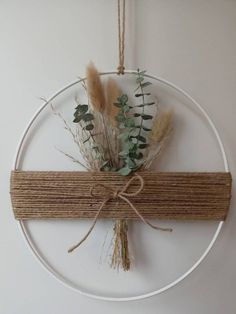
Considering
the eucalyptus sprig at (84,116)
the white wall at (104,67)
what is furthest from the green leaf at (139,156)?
the white wall at (104,67)

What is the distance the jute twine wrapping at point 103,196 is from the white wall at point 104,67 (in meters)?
0.09

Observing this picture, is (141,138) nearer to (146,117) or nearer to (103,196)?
(146,117)

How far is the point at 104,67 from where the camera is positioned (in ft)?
3.53

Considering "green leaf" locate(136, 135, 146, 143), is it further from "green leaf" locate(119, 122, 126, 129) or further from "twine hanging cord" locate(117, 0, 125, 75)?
"twine hanging cord" locate(117, 0, 125, 75)

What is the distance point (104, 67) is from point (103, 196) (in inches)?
14.1

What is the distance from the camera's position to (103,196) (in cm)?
100

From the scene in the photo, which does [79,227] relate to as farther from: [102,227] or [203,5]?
[203,5]

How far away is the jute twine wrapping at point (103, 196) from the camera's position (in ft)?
3.31

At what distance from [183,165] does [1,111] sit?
0.52 metres

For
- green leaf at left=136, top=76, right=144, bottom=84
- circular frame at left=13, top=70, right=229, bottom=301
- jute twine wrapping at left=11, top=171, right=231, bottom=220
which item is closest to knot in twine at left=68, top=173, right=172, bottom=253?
jute twine wrapping at left=11, top=171, right=231, bottom=220

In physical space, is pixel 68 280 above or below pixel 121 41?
below

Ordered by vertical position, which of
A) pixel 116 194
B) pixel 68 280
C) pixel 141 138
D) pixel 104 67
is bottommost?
pixel 68 280

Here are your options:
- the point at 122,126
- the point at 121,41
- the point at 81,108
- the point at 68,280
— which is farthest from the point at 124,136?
the point at 68,280

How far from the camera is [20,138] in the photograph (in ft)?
3.50
